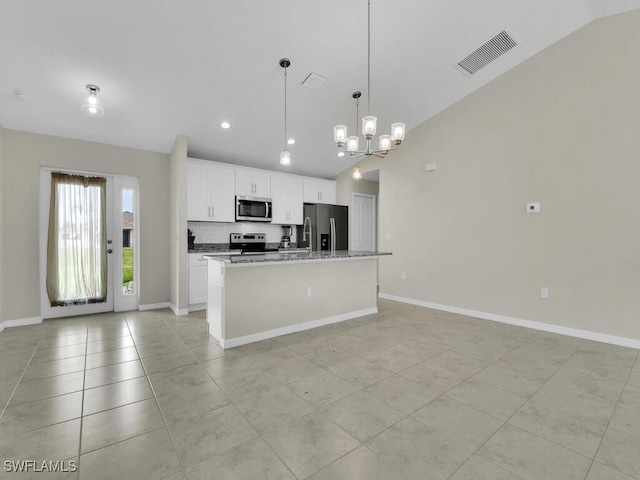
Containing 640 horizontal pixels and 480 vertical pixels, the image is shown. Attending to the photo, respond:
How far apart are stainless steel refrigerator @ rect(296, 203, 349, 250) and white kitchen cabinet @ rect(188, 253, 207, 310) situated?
211 cm

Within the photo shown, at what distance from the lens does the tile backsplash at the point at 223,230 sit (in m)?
5.06

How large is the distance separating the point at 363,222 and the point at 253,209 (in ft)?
8.81

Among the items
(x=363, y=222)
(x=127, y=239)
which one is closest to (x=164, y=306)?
(x=127, y=239)

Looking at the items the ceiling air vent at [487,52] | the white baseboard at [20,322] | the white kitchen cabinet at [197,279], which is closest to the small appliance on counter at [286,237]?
the white kitchen cabinet at [197,279]

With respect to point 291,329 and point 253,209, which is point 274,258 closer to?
point 291,329

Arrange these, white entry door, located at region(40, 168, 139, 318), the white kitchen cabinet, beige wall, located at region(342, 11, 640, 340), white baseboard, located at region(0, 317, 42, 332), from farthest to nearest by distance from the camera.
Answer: the white kitchen cabinet < white entry door, located at region(40, 168, 139, 318) < white baseboard, located at region(0, 317, 42, 332) < beige wall, located at region(342, 11, 640, 340)

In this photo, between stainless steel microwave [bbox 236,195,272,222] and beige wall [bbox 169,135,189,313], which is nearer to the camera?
beige wall [bbox 169,135,189,313]

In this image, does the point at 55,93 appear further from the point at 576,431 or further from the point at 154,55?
the point at 576,431

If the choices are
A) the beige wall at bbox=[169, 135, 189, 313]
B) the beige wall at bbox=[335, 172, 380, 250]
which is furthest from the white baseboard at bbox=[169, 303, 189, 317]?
the beige wall at bbox=[335, 172, 380, 250]

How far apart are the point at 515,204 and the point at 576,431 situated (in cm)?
288

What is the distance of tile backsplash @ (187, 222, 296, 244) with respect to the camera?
5.06m

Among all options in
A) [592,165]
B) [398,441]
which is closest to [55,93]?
[398,441]

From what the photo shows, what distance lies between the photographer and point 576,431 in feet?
5.71

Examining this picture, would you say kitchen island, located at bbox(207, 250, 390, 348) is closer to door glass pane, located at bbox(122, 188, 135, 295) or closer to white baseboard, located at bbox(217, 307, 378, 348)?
white baseboard, located at bbox(217, 307, 378, 348)
